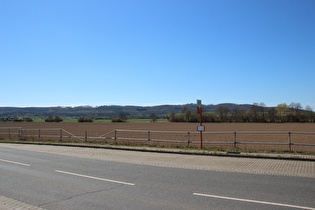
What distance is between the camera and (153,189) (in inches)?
286

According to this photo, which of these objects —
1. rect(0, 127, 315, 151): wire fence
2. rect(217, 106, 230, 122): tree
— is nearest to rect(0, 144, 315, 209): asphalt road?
rect(0, 127, 315, 151): wire fence

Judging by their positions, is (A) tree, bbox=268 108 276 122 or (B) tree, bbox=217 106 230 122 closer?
(A) tree, bbox=268 108 276 122

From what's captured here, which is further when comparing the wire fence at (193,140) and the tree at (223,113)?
the tree at (223,113)

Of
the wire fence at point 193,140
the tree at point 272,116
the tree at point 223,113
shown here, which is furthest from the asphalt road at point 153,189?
the tree at point 223,113

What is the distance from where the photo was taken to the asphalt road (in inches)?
234

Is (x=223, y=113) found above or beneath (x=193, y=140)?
above

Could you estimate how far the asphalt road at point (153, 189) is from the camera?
234 inches

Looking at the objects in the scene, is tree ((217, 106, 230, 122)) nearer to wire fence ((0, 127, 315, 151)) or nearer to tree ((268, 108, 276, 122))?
tree ((268, 108, 276, 122))

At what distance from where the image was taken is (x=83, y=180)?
849 centimetres

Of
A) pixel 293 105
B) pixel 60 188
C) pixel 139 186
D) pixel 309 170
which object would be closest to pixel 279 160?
pixel 309 170

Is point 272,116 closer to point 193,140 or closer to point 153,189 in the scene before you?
point 193,140

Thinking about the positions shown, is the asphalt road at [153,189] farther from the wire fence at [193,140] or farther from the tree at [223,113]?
the tree at [223,113]

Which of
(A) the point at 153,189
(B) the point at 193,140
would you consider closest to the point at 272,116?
(B) the point at 193,140

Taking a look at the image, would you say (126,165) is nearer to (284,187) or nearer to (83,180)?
(83,180)
